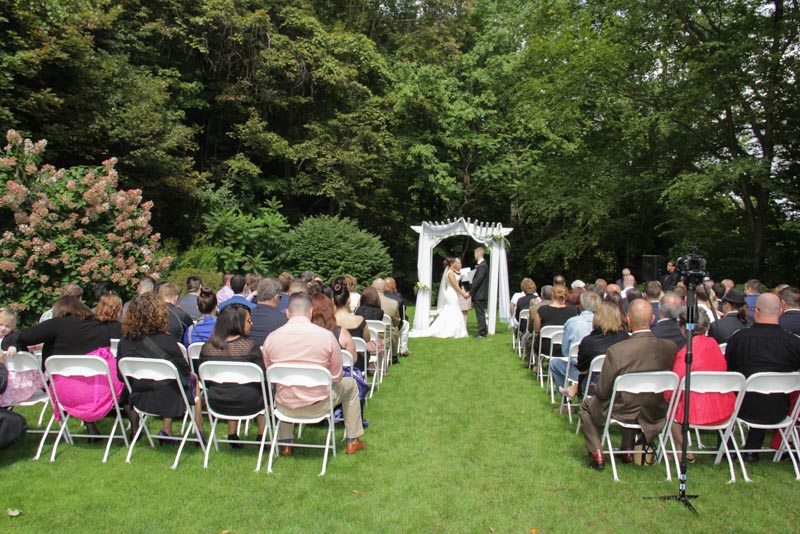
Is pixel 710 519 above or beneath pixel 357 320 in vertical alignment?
beneath

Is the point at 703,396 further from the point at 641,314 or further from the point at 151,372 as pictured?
the point at 151,372

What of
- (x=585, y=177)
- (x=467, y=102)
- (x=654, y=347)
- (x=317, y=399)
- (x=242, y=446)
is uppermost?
(x=467, y=102)

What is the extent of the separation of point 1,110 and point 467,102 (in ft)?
52.0

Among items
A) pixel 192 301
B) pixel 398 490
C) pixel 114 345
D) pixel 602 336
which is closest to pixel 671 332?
pixel 602 336

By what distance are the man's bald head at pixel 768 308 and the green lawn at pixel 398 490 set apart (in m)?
1.22

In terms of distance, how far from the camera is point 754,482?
4527 mm

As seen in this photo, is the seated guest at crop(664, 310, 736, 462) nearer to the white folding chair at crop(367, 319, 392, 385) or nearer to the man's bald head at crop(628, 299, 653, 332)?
the man's bald head at crop(628, 299, 653, 332)

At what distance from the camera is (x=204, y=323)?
625 centimetres

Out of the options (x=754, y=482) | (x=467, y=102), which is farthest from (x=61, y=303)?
(x=467, y=102)

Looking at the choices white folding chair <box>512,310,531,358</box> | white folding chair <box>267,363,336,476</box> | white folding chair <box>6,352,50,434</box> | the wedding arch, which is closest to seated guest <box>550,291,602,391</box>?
white folding chair <box>512,310,531,358</box>

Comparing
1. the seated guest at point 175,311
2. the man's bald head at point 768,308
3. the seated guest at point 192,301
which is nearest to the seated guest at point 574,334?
the man's bald head at point 768,308

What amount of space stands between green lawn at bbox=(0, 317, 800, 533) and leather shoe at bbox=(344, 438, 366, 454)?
74mm

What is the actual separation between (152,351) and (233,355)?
680 mm

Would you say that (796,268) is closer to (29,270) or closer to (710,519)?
(710,519)
